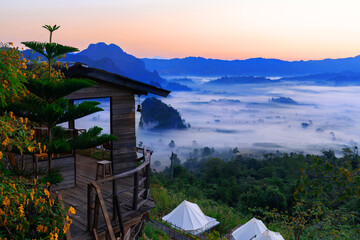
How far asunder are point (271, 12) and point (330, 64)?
551 feet

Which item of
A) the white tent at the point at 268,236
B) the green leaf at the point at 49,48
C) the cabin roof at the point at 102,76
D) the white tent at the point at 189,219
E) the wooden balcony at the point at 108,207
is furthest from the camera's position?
the white tent at the point at 189,219

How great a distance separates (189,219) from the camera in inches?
633

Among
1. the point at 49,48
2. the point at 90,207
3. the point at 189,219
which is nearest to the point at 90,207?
the point at 90,207

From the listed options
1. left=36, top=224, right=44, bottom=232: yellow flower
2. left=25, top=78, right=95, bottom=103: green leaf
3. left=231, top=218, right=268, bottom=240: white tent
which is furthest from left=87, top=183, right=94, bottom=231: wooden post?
left=231, top=218, right=268, bottom=240: white tent

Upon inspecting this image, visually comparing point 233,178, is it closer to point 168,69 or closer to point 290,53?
point 290,53

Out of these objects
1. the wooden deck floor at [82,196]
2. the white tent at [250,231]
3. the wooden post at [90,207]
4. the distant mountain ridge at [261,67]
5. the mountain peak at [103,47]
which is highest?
the mountain peak at [103,47]

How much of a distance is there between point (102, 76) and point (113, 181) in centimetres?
298

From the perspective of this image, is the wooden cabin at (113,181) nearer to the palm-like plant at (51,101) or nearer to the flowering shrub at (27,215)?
the flowering shrub at (27,215)

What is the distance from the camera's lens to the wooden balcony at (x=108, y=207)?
4867 millimetres

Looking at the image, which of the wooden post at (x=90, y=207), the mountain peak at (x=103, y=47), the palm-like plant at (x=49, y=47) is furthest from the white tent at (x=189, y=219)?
the mountain peak at (x=103, y=47)

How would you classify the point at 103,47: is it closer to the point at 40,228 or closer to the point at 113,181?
the point at 113,181

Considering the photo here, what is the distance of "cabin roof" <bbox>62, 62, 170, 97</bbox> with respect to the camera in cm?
668

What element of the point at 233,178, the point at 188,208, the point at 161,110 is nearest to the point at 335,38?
the point at 233,178

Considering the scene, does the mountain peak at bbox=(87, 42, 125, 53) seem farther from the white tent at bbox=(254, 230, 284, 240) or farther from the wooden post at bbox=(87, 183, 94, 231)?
the wooden post at bbox=(87, 183, 94, 231)
